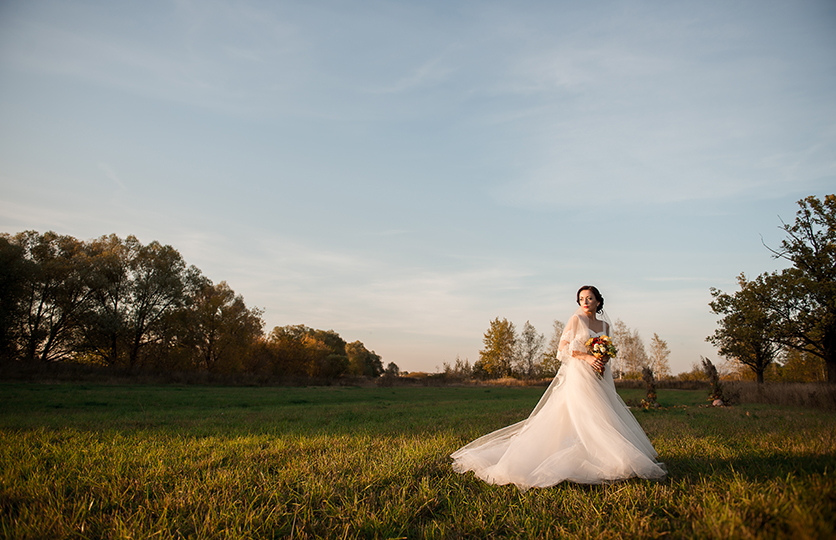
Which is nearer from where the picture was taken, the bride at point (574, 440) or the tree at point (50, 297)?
the bride at point (574, 440)

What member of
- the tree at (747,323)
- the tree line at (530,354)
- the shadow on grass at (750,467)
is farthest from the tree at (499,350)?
the shadow on grass at (750,467)

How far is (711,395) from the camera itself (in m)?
19.1

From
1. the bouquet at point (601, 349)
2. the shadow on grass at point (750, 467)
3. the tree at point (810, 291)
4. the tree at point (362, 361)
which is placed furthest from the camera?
the tree at point (362, 361)

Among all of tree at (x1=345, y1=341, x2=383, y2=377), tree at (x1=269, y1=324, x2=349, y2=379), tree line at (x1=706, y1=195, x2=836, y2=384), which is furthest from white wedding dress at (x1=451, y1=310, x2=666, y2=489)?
tree at (x1=345, y1=341, x2=383, y2=377)

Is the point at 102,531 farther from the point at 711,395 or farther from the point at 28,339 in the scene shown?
the point at 28,339

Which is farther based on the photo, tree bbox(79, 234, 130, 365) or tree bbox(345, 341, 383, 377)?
tree bbox(345, 341, 383, 377)

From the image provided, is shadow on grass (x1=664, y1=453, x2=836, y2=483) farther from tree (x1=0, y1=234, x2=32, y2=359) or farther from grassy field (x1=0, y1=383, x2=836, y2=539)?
tree (x1=0, y1=234, x2=32, y2=359)

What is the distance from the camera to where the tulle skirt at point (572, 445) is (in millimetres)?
4469

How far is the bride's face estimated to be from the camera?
22.5 ft

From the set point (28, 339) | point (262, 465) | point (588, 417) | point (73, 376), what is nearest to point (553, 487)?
point (588, 417)

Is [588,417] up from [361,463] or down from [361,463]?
up

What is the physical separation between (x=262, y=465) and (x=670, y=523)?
440 centimetres

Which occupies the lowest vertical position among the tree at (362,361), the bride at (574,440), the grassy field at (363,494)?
the tree at (362,361)

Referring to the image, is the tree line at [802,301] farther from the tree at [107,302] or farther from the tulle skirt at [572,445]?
the tree at [107,302]
